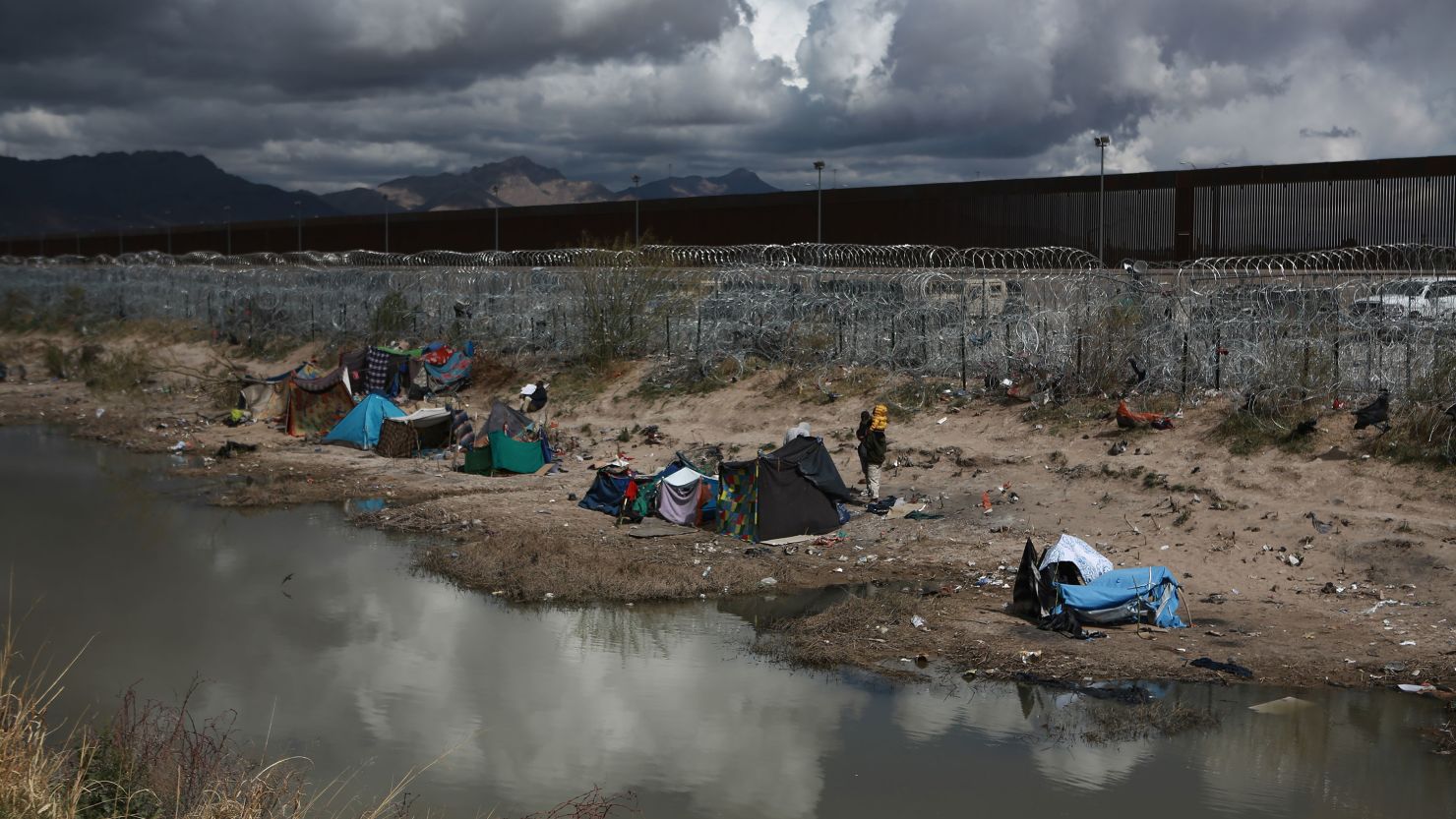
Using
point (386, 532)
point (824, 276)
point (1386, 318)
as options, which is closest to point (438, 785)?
point (386, 532)

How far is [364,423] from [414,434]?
1776 millimetres

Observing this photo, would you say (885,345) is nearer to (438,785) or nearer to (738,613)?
(738,613)

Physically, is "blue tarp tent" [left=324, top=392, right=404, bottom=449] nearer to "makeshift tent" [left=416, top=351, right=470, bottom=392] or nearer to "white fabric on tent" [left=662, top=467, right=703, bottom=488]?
"makeshift tent" [left=416, top=351, right=470, bottom=392]

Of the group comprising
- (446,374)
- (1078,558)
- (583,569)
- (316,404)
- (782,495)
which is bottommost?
(583,569)

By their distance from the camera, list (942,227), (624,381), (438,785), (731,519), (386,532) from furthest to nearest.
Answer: (942,227)
(624,381)
(386,532)
(731,519)
(438,785)

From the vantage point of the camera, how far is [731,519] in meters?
17.5

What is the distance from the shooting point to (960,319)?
23312mm

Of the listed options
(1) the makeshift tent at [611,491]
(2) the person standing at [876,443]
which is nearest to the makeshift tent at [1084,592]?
(2) the person standing at [876,443]

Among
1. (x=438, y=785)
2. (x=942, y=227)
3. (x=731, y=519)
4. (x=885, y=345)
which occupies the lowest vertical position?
(x=438, y=785)

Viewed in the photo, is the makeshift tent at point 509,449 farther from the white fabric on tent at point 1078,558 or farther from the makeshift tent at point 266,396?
the white fabric on tent at point 1078,558

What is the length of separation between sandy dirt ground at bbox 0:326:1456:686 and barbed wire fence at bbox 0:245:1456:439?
996mm

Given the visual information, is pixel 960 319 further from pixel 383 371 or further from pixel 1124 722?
pixel 383 371

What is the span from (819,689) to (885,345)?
43.4 ft

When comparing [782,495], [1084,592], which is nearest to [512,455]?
[782,495]
